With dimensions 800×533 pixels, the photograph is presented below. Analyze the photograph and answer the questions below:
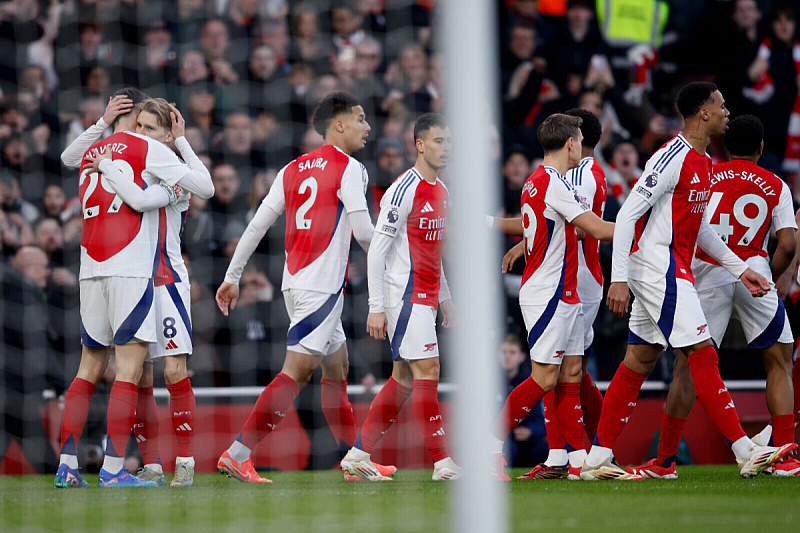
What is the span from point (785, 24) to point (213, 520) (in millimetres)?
6933

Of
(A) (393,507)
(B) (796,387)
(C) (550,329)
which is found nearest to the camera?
(A) (393,507)

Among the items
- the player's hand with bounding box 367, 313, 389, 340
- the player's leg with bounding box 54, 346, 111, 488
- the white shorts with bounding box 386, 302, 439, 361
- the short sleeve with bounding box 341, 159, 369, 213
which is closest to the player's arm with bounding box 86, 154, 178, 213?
the player's leg with bounding box 54, 346, 111, 488

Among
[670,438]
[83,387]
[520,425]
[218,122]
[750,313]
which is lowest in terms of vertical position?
[520,425]

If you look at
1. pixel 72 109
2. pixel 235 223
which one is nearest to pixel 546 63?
pixel 235 223

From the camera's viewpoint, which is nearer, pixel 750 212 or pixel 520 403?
pixel 520 403

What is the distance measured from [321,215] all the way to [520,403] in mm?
1498

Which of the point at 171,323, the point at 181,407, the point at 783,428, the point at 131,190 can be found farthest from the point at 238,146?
the point at 783,428

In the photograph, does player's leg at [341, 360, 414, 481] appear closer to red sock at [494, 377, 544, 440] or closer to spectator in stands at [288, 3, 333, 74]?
red sock at [494, 377, 544, 440]

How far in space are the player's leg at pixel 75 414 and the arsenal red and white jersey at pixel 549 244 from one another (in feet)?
7.60

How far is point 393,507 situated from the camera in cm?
424

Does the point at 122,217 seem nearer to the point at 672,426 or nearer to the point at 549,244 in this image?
the point at 549,244

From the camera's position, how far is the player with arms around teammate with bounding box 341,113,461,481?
5.31m

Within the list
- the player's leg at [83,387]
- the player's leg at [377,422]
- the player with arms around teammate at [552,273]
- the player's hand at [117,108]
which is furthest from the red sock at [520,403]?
the player's hand at [117,108]

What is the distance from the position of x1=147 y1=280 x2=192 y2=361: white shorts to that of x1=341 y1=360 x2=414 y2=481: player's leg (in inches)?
41.3
